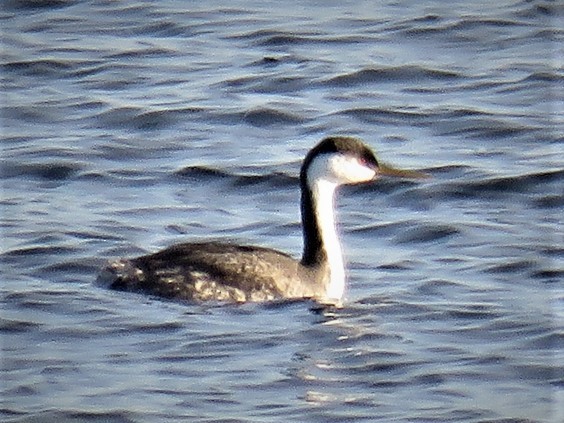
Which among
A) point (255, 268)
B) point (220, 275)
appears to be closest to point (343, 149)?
point (255, 268)

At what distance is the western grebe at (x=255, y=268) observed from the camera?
11031 millimetres

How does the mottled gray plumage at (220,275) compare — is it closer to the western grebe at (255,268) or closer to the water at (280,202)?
the western grebe at (255,268)

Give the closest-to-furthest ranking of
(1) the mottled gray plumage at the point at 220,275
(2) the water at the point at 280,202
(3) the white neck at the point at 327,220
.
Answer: (2) the water at the point at 280,202 → (1) the mottled gray plumage at the point at 220,275 → (3) the white neck at the point at 327,220

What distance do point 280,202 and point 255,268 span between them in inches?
89.0

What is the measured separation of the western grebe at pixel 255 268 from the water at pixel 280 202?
12 centimetres

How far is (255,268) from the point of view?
A: 11008 millimetres

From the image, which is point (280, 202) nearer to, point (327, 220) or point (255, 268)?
point (327, 220)

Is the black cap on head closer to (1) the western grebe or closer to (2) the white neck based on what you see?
(1) the western grebe

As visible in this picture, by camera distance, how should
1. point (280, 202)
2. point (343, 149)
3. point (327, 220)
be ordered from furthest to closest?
1. point (280, 202)
2. point (327, 220)
3. point (343, 149)

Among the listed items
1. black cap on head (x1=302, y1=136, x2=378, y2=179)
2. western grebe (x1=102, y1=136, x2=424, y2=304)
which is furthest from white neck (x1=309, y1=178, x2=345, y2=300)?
black cap on head (x1=302, y1=136, x2=378, y2=179)

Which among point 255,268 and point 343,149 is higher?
point 343,149

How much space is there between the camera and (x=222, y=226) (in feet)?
41.3

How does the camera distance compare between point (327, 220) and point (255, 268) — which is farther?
point (327, 220)

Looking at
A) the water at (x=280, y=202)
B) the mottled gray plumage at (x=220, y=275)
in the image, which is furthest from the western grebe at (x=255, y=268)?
the water at (x=280, y=202)
